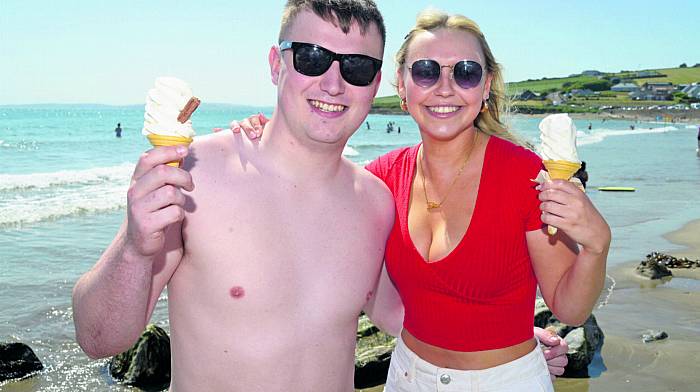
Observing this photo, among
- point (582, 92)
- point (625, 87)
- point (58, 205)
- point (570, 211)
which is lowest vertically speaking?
point (582, 92)

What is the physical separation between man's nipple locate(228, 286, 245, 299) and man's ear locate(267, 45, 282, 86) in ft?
3.58

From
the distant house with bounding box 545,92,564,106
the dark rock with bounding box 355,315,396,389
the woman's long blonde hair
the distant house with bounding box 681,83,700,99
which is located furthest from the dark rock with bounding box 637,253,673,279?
the distant house with bounding box 681,83,700,99

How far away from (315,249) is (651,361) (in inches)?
213

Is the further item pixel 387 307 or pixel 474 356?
pixel 387 307

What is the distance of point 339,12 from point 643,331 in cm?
667

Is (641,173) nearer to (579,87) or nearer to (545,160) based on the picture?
(545,160)

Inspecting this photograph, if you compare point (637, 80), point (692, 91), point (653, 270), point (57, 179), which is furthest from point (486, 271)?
point (637, 80)

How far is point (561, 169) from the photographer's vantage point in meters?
2.95

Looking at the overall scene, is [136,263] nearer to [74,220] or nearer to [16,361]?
[16,361]

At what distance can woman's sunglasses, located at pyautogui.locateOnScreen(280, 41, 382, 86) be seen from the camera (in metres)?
3.11

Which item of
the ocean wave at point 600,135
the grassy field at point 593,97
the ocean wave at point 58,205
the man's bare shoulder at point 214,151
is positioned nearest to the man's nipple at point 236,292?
the man's bare shoulder at point 214,151

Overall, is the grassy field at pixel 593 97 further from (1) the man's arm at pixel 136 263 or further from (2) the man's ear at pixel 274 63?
(1) the man's arm at pixel 136 263

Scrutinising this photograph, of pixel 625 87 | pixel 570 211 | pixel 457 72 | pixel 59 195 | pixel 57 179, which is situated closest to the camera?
pixel 570 211

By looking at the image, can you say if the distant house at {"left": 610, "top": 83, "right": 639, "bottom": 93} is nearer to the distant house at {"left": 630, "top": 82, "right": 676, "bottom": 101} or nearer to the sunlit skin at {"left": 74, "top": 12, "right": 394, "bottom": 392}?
the distant house at {"left": 630, "top": 82, "right": 676, "bottom": 101}
